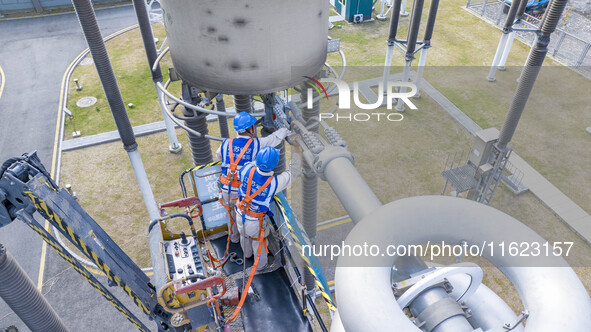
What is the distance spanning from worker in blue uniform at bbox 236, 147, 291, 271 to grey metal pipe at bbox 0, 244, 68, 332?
4.30 m

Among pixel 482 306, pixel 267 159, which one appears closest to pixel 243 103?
pixel 267 159

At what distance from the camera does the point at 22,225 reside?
17.0 m

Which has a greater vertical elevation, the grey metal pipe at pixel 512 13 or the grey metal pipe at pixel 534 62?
the grey metal pipe at pixel 534 62

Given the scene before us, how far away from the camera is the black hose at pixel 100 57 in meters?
9.49

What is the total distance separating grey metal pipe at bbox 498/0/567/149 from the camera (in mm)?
11625

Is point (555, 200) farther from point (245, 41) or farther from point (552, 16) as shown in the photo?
point (245, 41)

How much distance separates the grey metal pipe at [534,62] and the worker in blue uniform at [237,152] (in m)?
8.44

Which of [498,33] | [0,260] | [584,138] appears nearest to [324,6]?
[0,260]

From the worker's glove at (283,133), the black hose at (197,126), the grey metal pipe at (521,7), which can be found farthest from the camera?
the grey metal pipe at (521,7)


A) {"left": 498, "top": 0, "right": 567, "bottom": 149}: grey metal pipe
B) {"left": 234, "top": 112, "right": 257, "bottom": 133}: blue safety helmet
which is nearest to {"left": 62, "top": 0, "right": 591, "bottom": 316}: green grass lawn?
{"left": 498, "top": 0, "right": 567, "bottom": 149}: grey metal pipe

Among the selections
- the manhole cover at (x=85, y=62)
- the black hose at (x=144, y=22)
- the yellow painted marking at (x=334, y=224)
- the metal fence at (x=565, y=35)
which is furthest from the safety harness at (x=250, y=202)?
the manhole cover at (x=85, y=62)

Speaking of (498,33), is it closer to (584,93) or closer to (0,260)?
(584,93)

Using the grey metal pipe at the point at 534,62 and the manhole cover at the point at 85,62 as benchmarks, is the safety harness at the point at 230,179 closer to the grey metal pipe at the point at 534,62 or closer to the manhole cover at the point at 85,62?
the grey metal pipe at the point at 534,62

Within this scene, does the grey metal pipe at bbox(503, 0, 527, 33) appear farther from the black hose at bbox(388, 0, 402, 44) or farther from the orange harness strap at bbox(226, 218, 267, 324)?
the orange harness strap at bbox(226, 218, 267, 324)
